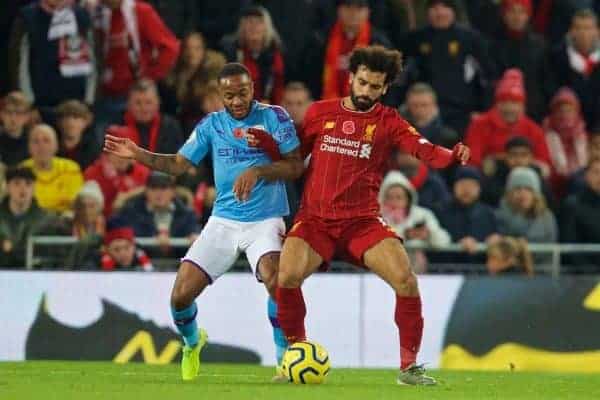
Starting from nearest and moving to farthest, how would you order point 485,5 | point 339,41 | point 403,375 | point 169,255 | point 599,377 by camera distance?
point 403,375
point 599,377
point 169,255
point 339,41
point 485,5

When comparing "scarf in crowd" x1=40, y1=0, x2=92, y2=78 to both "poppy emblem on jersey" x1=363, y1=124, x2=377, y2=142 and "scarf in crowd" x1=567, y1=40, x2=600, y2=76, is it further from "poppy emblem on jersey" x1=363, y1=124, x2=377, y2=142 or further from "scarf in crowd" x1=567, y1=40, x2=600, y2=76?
"poppy emblem on jersey" x1=363, y1=124, x2=377, y2=142

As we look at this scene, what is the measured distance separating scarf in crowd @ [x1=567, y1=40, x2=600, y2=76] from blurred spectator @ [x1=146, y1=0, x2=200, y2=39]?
4.43 meters

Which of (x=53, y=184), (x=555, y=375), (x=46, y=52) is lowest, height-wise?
(x=555, y=375)

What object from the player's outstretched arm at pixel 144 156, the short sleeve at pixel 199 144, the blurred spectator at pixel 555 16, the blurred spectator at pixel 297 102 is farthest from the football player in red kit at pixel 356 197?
the blurred spectator at pixel 555 16

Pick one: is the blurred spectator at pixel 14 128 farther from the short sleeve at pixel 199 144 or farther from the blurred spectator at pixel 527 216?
the short sleeve at pixel 199 144

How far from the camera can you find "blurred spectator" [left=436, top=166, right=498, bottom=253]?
1797 centimetres

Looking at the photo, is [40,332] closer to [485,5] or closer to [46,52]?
[46,52]

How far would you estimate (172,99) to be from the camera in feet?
63.7

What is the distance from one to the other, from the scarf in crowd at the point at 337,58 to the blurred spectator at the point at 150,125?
1853 mm

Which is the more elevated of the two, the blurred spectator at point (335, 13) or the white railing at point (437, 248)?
the blurred spectator at point (335, 13)

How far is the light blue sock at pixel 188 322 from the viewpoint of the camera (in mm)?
12891

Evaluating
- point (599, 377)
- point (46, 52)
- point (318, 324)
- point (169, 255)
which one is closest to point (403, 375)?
point (599, 377)

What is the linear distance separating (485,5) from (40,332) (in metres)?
7.65

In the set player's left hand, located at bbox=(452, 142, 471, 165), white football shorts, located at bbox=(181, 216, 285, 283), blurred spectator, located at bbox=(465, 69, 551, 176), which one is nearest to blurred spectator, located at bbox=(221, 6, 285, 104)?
blurred spectator, located at bbox=(465, 69, 551, 176)
